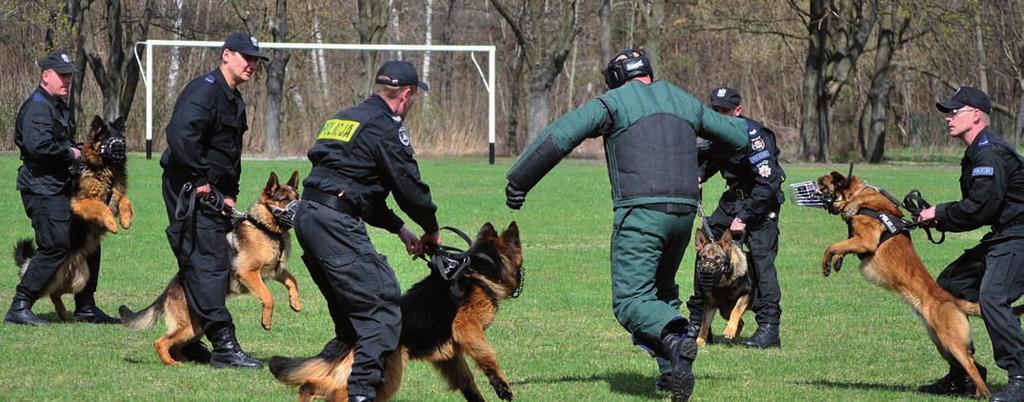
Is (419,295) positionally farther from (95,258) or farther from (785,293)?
(785,293)

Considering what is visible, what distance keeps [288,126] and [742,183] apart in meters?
28.5

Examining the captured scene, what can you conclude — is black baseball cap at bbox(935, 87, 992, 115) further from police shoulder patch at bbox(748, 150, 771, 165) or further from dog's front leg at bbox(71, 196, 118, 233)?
dog's front leg at bbox(71, 196, 118, 233)

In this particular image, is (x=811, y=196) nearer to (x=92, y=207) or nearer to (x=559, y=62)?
(x=92, y=207)

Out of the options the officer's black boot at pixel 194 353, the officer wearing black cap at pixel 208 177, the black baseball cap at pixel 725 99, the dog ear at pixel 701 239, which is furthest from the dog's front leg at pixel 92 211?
the black baseball cap at pixel 725 99

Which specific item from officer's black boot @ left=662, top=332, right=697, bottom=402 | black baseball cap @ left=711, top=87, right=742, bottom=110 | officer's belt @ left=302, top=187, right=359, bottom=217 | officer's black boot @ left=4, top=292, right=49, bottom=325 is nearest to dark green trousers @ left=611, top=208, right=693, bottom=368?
officer's black boot @ left=662, top=332, right=697, bottom=402

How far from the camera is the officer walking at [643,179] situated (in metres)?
6.37

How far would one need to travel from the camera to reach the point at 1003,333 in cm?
664

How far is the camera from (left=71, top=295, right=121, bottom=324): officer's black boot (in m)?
9.70

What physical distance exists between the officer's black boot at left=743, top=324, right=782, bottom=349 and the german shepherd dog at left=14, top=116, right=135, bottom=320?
190 inches

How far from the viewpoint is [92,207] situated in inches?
364

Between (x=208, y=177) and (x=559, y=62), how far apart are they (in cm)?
3253

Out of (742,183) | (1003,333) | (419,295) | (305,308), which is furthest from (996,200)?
(305,308)

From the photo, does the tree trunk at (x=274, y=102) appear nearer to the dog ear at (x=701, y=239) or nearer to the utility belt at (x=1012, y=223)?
the dog ear at (x=701, y=239)

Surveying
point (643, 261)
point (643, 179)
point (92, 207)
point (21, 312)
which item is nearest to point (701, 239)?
point (643, 261)
